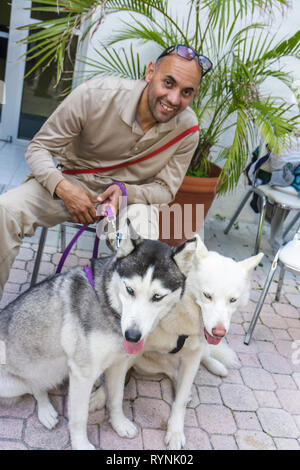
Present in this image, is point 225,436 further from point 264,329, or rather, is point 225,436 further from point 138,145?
point 138,145

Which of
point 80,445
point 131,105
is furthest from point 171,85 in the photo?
point 80,445

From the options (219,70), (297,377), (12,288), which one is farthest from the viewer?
(219,70)

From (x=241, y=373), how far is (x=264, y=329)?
75 cm

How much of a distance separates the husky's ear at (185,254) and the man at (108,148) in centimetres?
96

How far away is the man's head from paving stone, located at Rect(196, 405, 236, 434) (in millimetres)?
2102

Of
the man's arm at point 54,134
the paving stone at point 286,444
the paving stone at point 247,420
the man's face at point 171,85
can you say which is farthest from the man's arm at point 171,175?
the paving stone at point 286,444

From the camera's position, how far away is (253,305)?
4113 millimetres

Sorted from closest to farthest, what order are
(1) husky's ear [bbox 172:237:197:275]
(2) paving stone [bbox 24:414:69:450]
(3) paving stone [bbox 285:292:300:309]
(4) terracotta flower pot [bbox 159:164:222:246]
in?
(1) husky's ear [bbox 172:237:197:275], (2) paving stone [bbox 24:414:69:450], (3) paving stone [bbox 285:292:300:309], (4) terracotta flower pot [bbox 159:164:222:246]

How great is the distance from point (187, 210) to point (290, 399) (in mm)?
2312

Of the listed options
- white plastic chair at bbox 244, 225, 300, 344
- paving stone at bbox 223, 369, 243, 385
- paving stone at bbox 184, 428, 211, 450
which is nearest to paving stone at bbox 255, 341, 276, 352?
white plastic chair at bbox 244, 225, 300, 344

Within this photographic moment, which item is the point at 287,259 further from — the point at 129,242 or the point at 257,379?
the point at 129,242

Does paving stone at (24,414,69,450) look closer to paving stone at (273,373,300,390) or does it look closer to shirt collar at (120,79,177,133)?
paving stone at (273,373,300,390)

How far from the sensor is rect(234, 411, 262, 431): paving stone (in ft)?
8.88

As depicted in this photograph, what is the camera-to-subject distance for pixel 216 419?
2719mm
